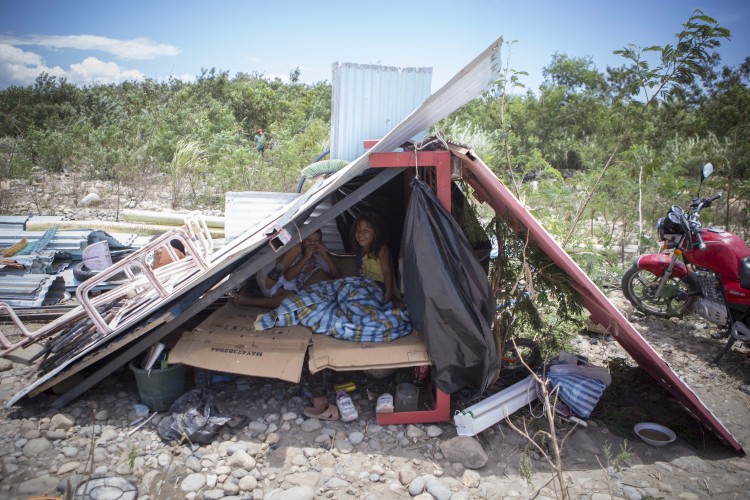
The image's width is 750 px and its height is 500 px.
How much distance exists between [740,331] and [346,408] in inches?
144

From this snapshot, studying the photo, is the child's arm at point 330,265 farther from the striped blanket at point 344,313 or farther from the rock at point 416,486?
the rock at point 416,486

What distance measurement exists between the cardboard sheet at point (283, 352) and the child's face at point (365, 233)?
940 millimetres

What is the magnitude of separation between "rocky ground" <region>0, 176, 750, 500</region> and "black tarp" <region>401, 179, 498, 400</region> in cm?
48

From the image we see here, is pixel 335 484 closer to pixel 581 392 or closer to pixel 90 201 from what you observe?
pixel 581 392

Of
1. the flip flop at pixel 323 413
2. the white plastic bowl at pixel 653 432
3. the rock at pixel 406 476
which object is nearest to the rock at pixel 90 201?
the flip flop at pixel 323 413

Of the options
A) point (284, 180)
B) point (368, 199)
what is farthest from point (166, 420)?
point (284, 180)

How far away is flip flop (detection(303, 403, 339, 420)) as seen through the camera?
3484mm

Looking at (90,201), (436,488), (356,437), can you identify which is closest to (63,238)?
(90,201)

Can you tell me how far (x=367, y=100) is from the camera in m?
4.16

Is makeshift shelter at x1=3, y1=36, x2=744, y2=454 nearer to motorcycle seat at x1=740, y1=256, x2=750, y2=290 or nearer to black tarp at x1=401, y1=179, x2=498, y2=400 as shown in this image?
A: black tarp at x1=401, y1=179, x2=498, y2=400

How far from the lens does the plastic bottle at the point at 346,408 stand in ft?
11.3

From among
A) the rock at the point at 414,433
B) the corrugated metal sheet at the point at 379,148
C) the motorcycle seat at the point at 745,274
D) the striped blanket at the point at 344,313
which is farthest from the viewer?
the motorcycle seat at the point at 745,274

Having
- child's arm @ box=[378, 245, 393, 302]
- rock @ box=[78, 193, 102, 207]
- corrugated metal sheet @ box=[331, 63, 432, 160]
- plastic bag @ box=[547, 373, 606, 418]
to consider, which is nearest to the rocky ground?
plastic bag @ box=[547, 373, 606, 418]

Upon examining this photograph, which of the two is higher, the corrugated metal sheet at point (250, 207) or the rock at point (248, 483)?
the corrugated metal sheet at point (250, 207)
